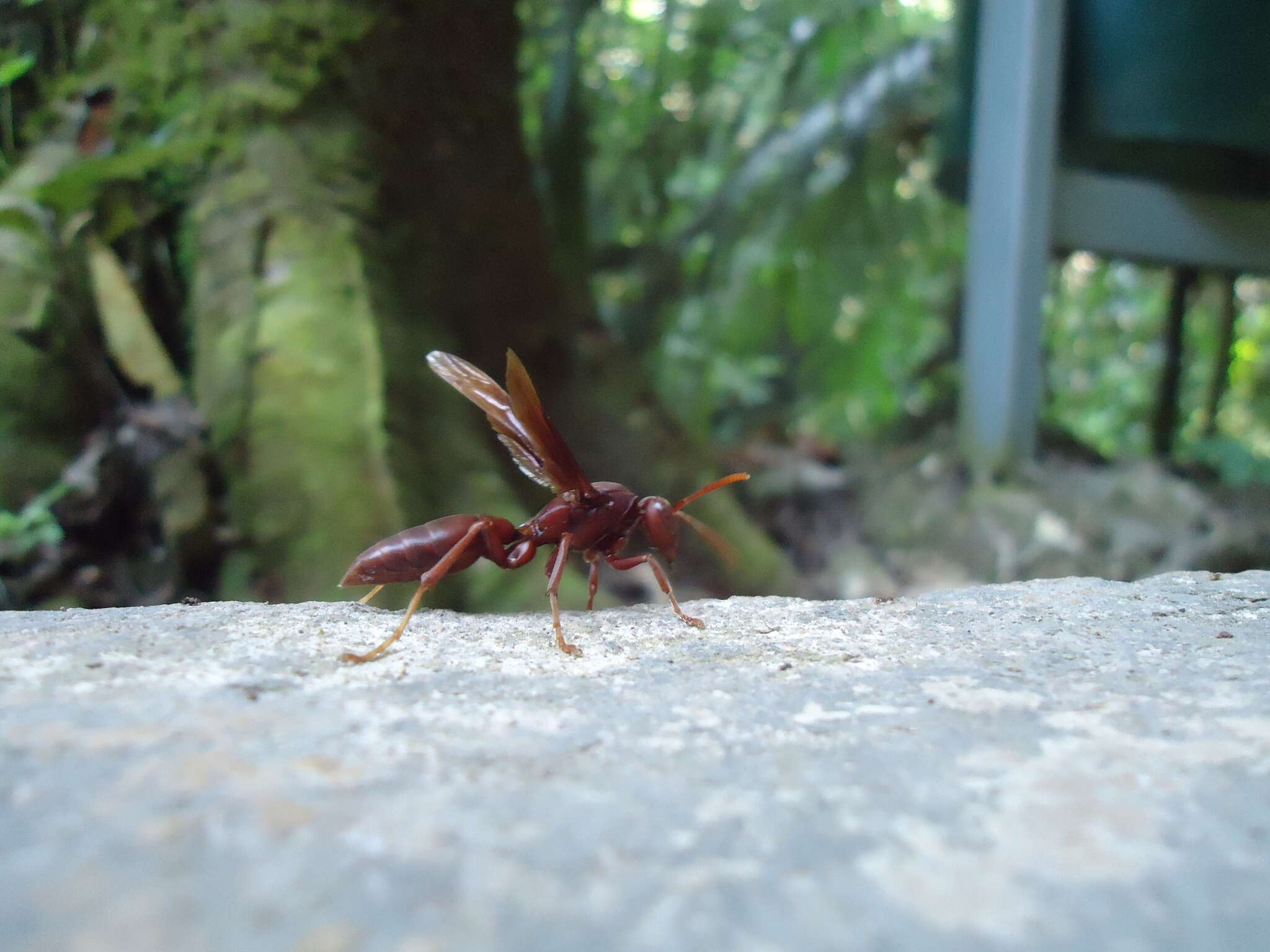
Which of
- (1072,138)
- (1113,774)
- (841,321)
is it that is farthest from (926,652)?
(841,321)

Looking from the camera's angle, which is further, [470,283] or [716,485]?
[470,283]

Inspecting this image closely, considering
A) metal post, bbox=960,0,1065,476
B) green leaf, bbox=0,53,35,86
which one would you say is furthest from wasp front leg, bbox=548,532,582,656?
metal post, bbox=960,0,1065,476

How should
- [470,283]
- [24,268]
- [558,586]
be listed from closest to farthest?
1. [558,586]
2. [24,268]
3. [470,283]

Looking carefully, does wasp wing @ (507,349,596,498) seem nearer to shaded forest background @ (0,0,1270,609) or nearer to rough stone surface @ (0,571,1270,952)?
rough stone surface @ (0,571,1270,952)

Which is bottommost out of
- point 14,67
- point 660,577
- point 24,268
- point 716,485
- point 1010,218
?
point 660,577

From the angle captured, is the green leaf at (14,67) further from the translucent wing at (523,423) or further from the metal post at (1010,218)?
the metal post at (1010,218)

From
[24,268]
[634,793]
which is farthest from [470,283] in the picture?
[634,793]

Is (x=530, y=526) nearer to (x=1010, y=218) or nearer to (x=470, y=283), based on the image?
(x=470, y=283)

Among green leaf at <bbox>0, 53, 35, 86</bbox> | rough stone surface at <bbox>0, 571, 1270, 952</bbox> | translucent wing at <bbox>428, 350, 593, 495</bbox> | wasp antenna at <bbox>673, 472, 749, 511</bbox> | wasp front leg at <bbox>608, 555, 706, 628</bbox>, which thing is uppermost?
green leaf at <bbox>0, 53, 35, 86</bbox>
